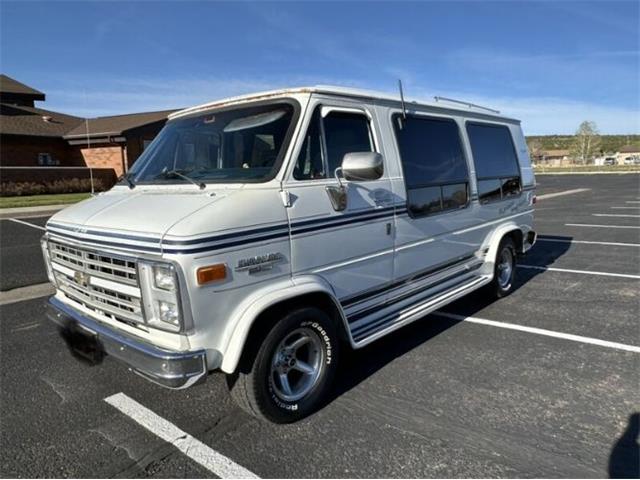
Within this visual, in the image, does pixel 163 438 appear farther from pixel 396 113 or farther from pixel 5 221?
pixel 5 221

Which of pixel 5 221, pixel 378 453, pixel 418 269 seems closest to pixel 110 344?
pixel 378 453

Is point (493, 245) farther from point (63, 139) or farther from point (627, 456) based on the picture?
point (63, 139)

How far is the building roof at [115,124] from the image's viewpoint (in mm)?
26258

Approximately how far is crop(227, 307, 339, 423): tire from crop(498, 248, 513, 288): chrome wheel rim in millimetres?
3424

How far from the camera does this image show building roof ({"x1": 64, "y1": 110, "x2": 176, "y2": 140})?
2626 cm

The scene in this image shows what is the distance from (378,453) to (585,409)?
64.4 inches

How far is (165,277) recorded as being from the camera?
269cm

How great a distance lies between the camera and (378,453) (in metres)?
2.93

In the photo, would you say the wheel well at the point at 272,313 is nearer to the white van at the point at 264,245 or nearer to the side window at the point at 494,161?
the white van at the point at 264,245

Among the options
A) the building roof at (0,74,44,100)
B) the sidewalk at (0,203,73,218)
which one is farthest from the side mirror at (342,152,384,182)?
the building roof at (0,74,44,100)

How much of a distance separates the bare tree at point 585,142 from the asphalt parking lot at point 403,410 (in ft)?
376

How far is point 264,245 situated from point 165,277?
0.66 m

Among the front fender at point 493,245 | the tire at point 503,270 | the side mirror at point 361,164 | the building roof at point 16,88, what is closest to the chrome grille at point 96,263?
the side mirror at point 361,164

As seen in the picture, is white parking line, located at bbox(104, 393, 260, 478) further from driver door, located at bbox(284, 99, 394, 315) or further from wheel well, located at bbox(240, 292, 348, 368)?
driver door, located at bbox(284, 99, 394, 315)
